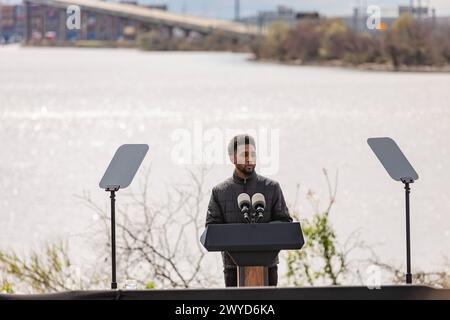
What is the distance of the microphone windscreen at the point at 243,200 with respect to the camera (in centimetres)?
373

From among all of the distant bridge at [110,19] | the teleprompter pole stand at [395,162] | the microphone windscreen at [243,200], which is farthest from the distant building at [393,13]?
the distant bridge at [110,19]

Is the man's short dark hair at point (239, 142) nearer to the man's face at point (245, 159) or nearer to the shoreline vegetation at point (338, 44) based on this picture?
the man's face at point (245, 159)

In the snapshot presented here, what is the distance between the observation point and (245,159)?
383cm

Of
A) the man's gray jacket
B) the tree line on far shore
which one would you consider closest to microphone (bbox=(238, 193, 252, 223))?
the man's gray jacket

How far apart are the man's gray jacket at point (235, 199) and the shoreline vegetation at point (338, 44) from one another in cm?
2169

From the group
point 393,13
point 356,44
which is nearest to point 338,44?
point 356,44

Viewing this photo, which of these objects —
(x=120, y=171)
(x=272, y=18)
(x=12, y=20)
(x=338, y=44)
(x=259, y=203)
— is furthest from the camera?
(x=338, y=44)

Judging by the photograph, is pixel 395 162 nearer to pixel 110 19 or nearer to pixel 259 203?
pixel 259 203

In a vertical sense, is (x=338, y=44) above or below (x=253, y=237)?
above

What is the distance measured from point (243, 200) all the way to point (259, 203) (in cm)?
7

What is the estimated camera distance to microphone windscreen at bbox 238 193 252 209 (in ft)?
12.2

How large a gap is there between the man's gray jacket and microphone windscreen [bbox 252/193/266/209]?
0.39 feet
